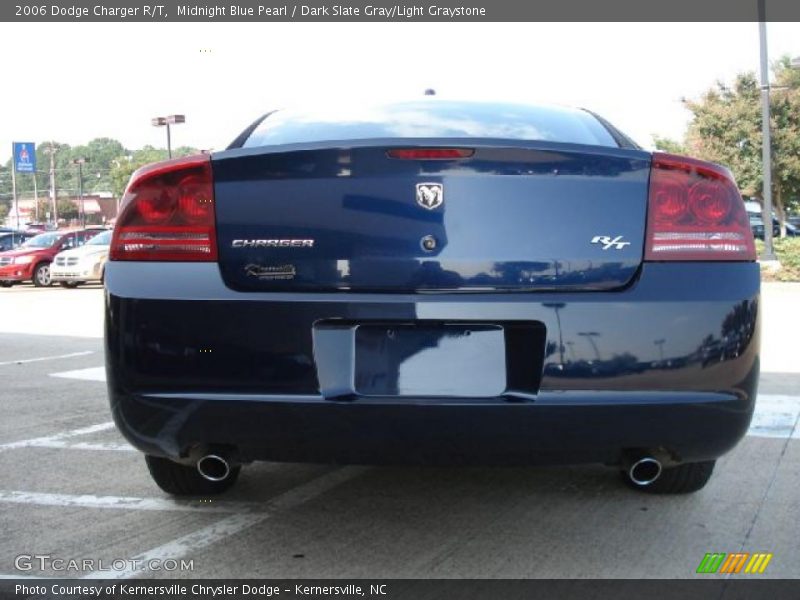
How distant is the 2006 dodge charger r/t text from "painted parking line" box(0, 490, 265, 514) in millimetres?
875

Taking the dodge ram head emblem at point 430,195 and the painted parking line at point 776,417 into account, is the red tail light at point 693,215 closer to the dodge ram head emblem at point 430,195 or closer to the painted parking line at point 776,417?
the dodge ram head emblem at point 430,195

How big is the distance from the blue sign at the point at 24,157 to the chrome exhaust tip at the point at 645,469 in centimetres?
6057

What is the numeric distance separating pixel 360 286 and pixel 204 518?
137 centimetres

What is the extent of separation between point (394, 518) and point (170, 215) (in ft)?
4.85

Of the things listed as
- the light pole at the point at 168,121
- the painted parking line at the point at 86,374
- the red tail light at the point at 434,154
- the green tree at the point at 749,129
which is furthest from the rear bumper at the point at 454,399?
the light pole at the point at 168,121

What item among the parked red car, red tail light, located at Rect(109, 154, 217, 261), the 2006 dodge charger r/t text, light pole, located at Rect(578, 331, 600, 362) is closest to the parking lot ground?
the 2006 dodge charger r/t text

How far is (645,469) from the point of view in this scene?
9.95 ft

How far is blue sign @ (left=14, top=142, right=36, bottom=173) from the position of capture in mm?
57375

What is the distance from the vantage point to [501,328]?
8.23 ft

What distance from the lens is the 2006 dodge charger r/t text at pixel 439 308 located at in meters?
2.51

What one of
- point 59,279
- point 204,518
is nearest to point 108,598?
point 204,518

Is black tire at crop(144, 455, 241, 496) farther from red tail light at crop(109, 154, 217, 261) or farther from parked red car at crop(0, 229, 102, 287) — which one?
parked red car at crop(0, 229, 102, 287)

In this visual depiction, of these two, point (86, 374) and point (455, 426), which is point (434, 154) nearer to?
point (455, 426)

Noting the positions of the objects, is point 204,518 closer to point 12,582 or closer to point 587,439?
point 12,582
